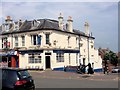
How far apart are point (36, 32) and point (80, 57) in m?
9.70

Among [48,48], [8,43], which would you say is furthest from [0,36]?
[48,48]

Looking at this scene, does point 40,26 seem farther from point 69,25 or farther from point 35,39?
point 69,25

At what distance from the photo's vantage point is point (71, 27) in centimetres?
4375

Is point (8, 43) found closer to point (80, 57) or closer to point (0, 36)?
point (0, 36)

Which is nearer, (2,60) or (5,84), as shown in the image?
(5,84)

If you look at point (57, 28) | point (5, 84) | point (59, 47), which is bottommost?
point (5, 84)

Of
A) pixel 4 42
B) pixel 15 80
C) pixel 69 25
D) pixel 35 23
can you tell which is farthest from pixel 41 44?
pixel 15 80

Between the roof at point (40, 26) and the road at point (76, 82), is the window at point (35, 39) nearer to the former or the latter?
the roof at point (40, 26)

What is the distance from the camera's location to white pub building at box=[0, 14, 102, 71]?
130 ft

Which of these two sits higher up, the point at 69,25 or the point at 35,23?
the point at 35,23

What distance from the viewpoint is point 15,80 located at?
11.7m

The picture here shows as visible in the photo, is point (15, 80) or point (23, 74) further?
point (23, 74)

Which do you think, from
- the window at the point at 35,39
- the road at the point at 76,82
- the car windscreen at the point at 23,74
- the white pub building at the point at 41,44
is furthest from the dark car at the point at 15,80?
the window at the point at 35,39

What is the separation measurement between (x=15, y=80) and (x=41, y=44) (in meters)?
28.3
